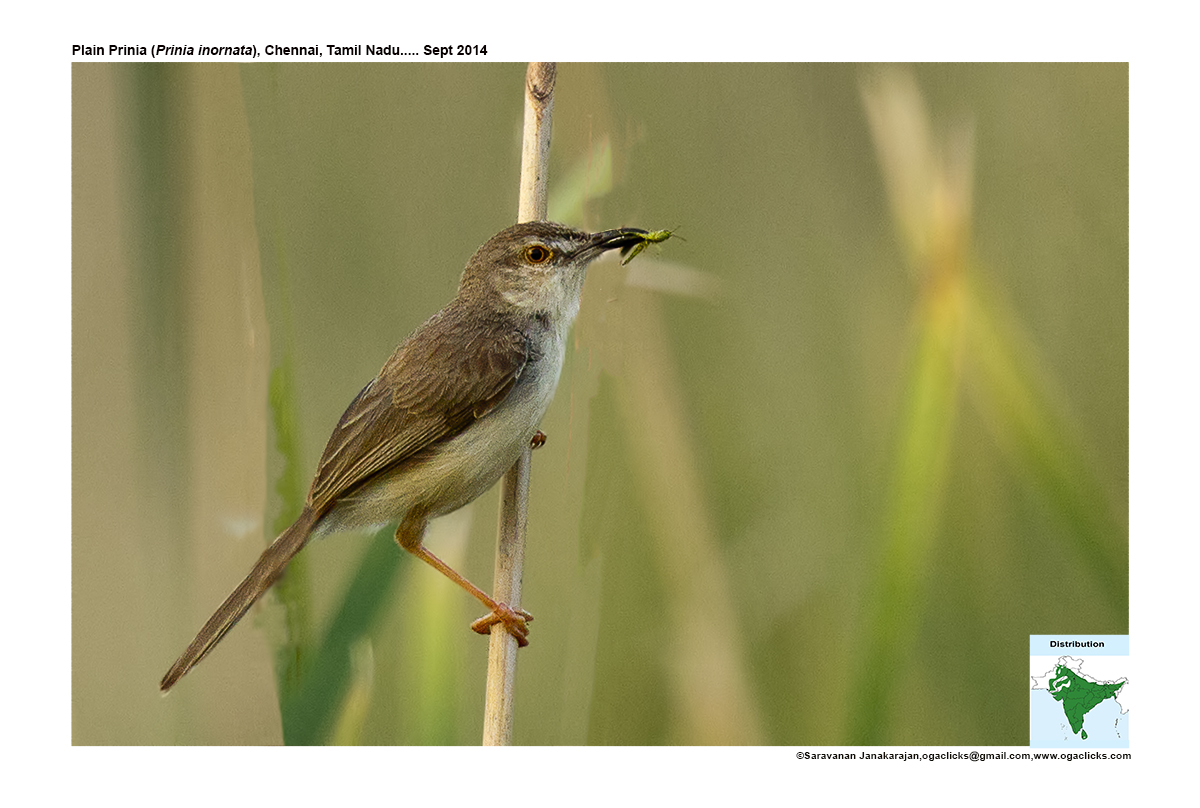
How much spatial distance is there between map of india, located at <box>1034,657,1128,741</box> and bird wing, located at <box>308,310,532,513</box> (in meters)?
2.15

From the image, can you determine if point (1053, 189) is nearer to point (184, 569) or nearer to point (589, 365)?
point (589, 365)

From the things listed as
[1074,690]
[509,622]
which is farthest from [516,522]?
[1074,690]

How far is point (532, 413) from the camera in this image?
3.24 metres

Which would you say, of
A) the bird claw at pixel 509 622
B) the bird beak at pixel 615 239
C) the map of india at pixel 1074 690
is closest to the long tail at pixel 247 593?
the bird claw at pixel 509 622

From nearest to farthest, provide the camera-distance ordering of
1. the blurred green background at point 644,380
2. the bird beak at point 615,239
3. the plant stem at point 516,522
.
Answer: the plant stem at point 516,522 < the blurred green background at point 644,380 < the bird beak at point 615,239

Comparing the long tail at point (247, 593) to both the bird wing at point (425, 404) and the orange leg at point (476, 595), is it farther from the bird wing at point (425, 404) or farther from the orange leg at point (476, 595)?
the orange leg at point (476, 595)

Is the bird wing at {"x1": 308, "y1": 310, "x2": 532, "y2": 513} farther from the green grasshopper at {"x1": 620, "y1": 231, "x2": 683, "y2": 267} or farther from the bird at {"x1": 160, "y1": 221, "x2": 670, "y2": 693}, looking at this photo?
the green grasshopper at {"x1": 620, "y1": 231, "x2": 683, "y2": 267}

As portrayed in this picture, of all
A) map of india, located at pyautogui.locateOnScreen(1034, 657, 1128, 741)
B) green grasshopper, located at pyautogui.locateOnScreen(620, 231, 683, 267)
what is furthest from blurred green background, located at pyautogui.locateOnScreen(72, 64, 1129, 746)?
map of india, located at pyautogui.locateOnScreen(1034, 657, 1128, 741)

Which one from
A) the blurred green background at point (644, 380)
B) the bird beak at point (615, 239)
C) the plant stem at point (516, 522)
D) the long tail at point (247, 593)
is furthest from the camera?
the bird beak at point (615, 239)

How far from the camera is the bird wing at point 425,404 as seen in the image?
10.6 feet

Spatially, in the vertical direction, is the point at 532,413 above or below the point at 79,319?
below

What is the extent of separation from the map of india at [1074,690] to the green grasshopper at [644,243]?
6.66 feet

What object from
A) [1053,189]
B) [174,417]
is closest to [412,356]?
[174,417]

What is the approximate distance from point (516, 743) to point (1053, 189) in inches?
109
